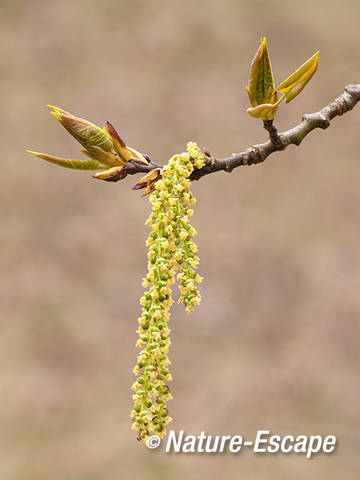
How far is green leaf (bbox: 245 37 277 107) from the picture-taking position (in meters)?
0.44

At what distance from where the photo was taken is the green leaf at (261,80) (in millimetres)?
438

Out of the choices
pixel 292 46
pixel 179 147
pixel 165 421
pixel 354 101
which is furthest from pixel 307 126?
pixel 292 46

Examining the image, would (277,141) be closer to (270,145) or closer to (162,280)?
(270,145)

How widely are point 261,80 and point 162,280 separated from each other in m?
0.18

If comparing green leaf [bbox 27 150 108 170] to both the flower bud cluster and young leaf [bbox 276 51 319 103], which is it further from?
young leaf [bbox 276 51 319 103]

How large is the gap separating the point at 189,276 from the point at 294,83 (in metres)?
0.18

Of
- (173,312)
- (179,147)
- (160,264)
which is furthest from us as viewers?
(179,147)

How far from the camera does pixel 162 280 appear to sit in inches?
17.6

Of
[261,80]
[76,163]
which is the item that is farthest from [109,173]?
[261,80]

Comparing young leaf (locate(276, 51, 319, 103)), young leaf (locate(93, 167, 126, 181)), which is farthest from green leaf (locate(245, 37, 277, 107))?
young leaf (locate(93, 167, 126, 181))

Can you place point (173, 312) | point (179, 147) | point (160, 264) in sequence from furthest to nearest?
1. point (179, 147)
2. point (173, 312)
3. point (160, 264)

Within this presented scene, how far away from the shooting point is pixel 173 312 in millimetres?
2656

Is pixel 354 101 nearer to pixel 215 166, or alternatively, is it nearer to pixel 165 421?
pixel 215 166

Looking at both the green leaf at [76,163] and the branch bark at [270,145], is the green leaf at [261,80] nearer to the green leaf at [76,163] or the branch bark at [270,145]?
the branch bark at [270,145]
